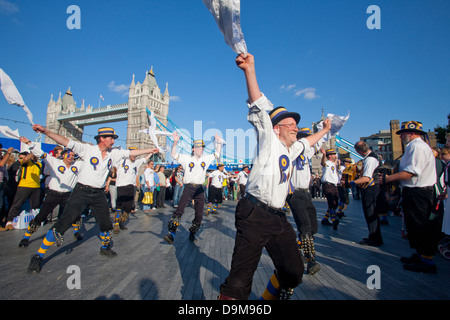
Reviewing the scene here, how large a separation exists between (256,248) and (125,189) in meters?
6.27

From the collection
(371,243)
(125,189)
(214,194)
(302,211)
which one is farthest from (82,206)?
(214,194)

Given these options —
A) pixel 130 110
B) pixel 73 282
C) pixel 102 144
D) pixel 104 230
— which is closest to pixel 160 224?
pixel 104 230

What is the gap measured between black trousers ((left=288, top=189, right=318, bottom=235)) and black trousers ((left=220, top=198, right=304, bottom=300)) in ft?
5.98

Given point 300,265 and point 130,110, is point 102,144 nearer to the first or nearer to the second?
point 300,265

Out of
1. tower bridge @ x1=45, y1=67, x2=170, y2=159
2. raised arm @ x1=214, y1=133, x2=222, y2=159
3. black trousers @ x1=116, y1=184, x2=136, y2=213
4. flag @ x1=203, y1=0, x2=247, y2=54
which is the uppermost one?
tower bridge @ x1=45, y1=67, x2=170, y2=159

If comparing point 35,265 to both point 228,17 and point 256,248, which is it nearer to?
point 256,248

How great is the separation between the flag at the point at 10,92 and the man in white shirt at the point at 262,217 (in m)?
3.53

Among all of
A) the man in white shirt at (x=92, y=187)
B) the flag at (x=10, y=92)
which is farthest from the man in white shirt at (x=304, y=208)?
the flag at (x=10, y=92)

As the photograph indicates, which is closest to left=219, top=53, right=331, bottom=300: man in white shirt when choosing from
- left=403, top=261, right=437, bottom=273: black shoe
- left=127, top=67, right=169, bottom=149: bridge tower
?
left=403, top=261, right=437, bottom=273: black shoe

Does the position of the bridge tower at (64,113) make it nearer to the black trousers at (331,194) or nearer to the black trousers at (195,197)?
the black trousers at (195,197)

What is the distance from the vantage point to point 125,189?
7.15m

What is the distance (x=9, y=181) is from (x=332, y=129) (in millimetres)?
9445

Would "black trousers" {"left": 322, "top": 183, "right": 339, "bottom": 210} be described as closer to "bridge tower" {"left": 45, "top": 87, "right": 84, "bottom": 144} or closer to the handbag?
the handbag

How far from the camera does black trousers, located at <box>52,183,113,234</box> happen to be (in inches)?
151
